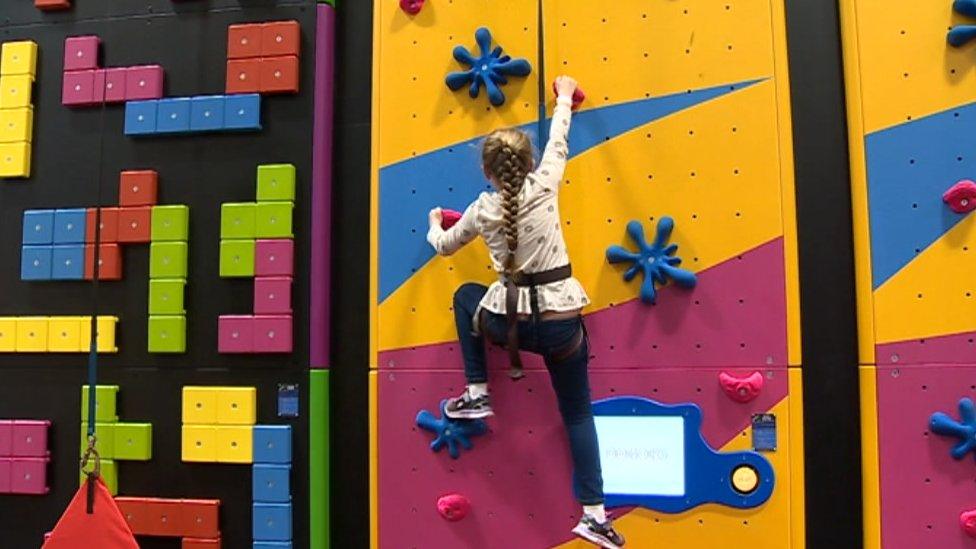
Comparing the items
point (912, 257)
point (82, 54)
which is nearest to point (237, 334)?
point (82, 54)

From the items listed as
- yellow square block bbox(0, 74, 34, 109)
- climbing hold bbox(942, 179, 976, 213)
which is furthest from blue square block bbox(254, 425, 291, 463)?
climbing hold bbox(942, 179, 976, 213)

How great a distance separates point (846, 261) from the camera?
2.57 metres

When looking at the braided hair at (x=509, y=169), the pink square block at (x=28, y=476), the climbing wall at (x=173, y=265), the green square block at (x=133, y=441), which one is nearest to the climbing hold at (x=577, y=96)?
the braided hair at (x=509, y=169)

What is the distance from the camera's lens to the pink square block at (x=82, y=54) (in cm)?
305

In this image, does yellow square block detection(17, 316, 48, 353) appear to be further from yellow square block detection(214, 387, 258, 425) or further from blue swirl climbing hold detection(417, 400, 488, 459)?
blue swirl climbing hold detection(417, 400, 488, 459)

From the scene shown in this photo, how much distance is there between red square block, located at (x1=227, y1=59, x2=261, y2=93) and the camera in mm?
2926

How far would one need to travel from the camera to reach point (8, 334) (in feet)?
9.93

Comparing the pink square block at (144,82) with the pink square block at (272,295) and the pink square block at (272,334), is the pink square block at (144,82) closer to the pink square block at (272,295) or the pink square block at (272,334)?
the pink square block at (272,295)

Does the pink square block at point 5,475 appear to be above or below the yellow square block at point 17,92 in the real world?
below

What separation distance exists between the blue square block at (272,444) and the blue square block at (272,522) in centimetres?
16

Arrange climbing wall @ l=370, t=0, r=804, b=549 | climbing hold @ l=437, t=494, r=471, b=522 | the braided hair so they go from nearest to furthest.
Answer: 1. the braided hair
2. climbing wall @ l=370, t=0, r=804, b=549
3. climbing hold @ l=437, t=494, r=471, b=522

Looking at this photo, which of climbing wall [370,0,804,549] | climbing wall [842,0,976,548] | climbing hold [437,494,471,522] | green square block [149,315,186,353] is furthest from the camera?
green square block [149,315,186,353]

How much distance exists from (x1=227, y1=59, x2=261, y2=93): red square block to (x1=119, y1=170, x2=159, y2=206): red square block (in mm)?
461

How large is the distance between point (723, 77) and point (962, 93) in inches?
29.5
